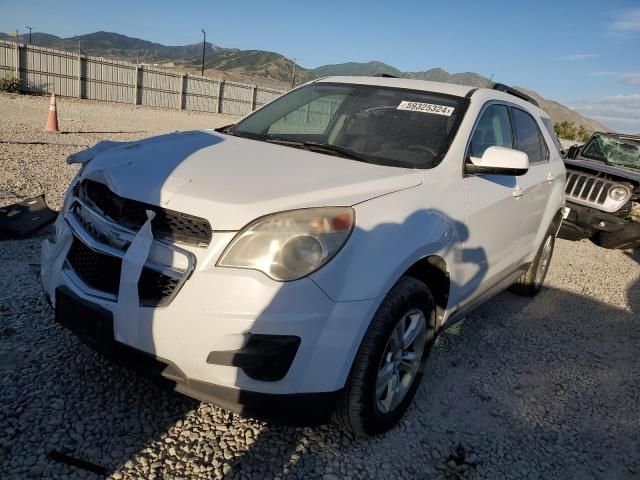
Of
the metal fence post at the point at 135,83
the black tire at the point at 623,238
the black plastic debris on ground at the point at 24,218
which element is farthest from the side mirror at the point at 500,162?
the metal fence post at the point at 135,83

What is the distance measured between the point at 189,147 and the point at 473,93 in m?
1.91

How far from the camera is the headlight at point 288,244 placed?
6.42 feet

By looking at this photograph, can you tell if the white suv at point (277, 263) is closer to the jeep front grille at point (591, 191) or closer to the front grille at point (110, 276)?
the front grille at point (110, 276)

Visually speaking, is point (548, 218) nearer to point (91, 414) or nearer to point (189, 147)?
point (189, 147)

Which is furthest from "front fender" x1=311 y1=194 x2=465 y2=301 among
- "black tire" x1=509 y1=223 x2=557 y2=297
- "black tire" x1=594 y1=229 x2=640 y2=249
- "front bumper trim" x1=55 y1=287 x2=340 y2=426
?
"black tire" x1=594 y1=229 x2=640 y2=249

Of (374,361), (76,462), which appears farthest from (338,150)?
(76,462)

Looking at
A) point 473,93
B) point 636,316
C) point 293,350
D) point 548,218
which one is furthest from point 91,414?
point 636,316

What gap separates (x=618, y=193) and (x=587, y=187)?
0.40m

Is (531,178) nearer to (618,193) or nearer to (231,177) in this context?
(231,177)

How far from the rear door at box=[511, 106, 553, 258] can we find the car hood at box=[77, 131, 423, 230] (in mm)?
1567

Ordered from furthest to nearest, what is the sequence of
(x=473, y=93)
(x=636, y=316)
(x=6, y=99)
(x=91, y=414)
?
(x=6, y=99) < (x=636, y=316) < (x=473, y=93) < (x=91, y=414)

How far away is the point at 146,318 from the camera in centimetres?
199

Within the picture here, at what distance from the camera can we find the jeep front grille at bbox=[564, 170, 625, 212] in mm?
7230

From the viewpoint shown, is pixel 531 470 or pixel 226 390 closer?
pixel 226 390
